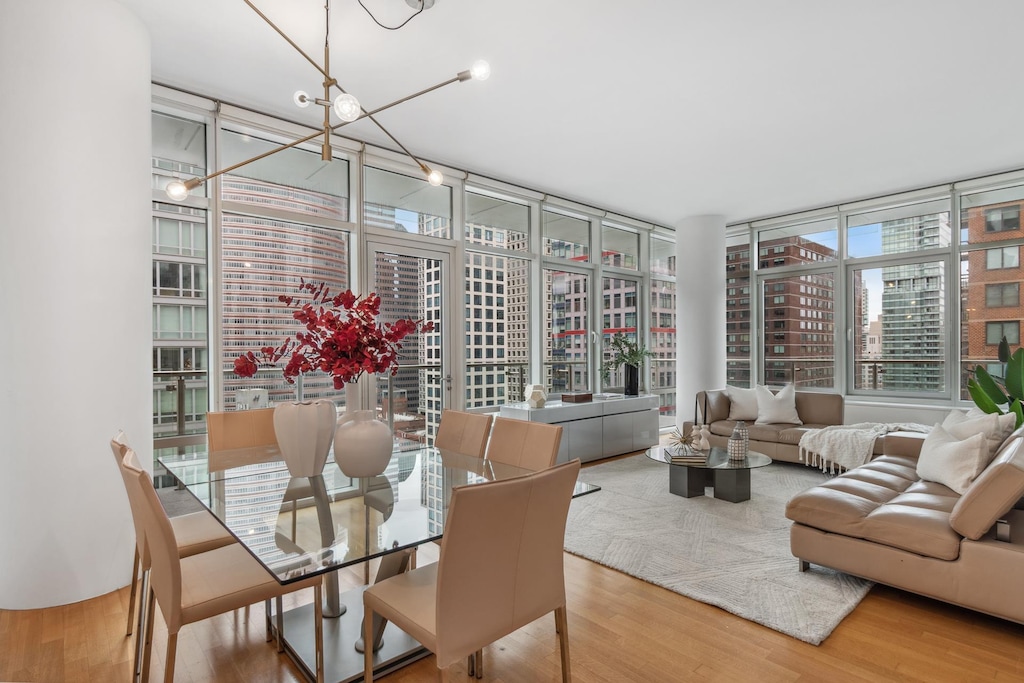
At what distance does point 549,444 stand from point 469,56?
2295mm

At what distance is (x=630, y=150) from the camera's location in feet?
15.4

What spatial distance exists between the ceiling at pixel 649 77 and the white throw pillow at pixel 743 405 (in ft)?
7.58

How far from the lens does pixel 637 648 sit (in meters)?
2.18

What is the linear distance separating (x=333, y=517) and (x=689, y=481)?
10.5 feet

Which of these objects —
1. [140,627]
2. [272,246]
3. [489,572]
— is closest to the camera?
[489,572]

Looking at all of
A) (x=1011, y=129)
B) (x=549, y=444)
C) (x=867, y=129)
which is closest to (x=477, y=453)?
(x=549, y=444)

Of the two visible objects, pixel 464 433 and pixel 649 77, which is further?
pixel 649 77

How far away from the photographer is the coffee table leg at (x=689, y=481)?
13.9 feet

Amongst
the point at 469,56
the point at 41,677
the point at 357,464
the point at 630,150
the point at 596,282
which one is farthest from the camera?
the point at 596,282

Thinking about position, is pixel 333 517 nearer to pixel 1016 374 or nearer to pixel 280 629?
pixel 280 629

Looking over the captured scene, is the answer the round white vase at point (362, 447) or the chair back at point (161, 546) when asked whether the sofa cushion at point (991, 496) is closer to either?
the round white vase at point (362, 447)

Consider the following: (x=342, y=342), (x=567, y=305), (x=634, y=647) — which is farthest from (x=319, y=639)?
(x=567, y=305)

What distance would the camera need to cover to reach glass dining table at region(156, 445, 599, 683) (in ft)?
5.06

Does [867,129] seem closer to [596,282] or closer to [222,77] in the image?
[596,282]
